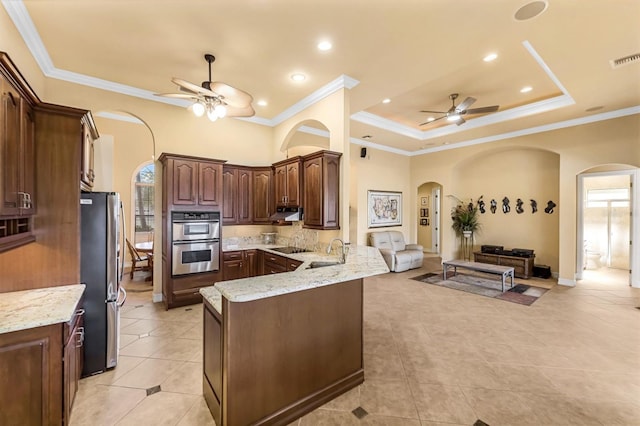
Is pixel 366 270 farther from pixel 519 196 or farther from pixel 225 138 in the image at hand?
pixel 519 196

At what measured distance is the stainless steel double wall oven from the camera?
4121 mm

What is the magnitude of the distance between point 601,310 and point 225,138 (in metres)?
7.03

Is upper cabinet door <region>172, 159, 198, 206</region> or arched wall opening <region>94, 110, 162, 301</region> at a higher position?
arched wall opening <region>94, 110, 162, 301</region>

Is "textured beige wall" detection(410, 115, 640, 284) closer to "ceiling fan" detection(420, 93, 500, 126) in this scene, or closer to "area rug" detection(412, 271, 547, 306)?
"area rug" detection(412, 271, 547, 306)

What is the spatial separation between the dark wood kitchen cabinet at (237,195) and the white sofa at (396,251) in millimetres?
3568

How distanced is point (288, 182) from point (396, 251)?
412cm

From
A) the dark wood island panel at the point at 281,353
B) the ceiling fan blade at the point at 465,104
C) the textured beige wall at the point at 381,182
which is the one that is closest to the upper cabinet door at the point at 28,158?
the dark wood island panel at the point at 281,353

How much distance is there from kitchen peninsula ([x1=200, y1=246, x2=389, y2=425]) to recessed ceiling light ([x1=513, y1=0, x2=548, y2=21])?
9.11 ft

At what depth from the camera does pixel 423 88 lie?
456 cm

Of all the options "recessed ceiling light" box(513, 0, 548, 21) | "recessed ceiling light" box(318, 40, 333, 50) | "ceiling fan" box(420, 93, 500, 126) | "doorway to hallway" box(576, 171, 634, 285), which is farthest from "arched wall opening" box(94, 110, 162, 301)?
"doorway to hallway" box(576, 171, 634, 285)

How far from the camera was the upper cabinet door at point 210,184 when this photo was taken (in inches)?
173

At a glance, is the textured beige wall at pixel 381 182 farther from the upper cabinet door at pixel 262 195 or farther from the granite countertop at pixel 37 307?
the granite countertop at pixel 37 307

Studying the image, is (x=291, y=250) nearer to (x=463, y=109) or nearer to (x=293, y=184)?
(x=293, y=184)

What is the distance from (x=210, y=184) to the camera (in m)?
4.48
